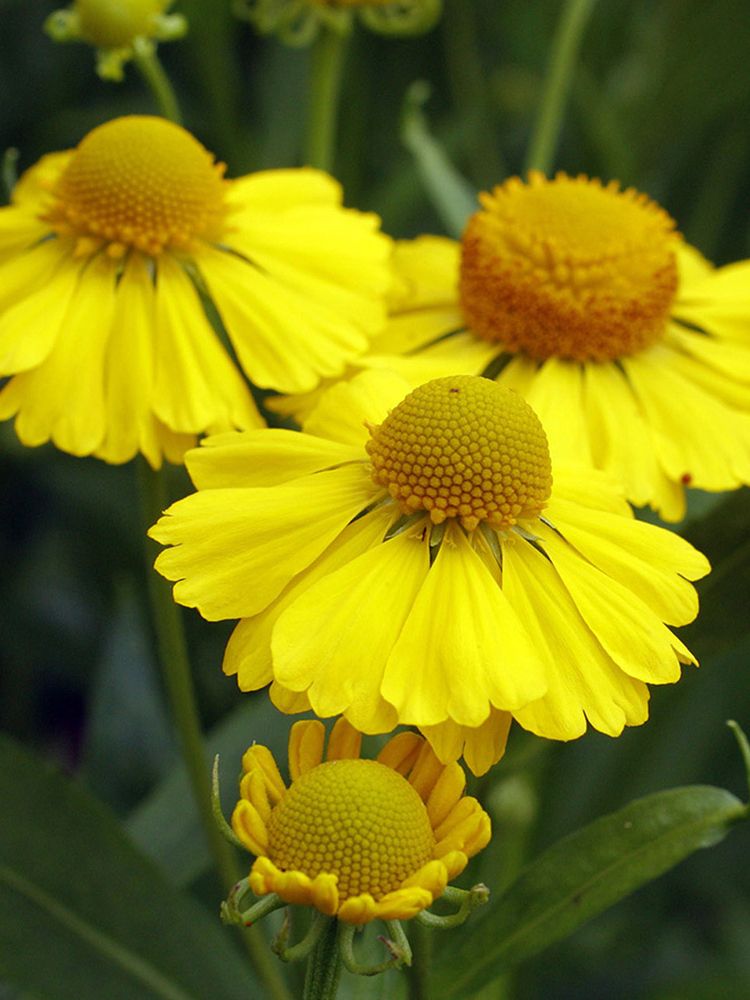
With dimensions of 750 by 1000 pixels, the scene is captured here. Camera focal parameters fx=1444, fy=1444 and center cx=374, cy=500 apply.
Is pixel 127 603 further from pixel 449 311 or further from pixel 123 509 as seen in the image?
pixel 449 311

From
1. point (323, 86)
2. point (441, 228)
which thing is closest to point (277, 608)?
point (323, 86)

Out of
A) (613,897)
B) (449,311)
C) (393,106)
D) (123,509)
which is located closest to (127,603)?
(123,509)

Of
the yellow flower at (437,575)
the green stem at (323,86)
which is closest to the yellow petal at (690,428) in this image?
the yellow flower at (437,575)

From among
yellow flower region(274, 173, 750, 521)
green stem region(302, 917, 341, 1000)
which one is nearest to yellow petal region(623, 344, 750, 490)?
yellow flower region(274, 173, 750, 521)

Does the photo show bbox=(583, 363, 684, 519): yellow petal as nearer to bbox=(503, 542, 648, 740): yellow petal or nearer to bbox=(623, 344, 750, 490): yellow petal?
bbox=(623, 344, 750, 490): yellow petal

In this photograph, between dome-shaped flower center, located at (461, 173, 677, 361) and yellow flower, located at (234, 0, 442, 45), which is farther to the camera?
yellow flower, located at (234, 0, 442, 45)

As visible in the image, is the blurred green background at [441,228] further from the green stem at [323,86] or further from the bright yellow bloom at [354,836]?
the bright yellow bloom at [354,836]

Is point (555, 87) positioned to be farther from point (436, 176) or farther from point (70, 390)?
point (70, 390)
